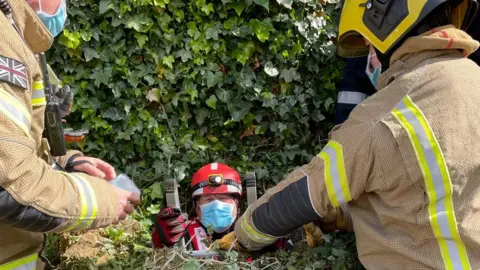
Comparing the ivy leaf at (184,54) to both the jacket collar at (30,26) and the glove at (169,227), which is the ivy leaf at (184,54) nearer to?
the glove at (169,227)

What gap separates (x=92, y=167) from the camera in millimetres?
3301

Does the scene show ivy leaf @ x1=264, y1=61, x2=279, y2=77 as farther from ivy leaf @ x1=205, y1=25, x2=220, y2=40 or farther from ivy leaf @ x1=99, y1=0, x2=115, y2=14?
ivy leaf @ x1=99, y1=0, x2=115, y2=14

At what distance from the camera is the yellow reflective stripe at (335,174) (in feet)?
8.64

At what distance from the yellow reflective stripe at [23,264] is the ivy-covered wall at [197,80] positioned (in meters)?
1.71

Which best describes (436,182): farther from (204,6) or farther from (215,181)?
(204,6)

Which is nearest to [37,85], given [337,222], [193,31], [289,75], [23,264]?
[23,264]

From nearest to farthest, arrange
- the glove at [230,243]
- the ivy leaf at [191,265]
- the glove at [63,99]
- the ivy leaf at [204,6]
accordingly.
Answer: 1. the ivy leaf at [191,265]
2. the glove at [63,99]
3. the glove at [230,243]
4. the ivy leaf at [204,6]

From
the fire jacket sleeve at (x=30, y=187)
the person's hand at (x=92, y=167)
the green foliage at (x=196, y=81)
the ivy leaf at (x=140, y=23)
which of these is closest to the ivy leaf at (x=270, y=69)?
the green foliage at (x=196, y=81)

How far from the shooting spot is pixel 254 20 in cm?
431

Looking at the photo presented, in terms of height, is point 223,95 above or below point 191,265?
above

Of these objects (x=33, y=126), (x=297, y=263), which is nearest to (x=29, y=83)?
(x=33, y=126)

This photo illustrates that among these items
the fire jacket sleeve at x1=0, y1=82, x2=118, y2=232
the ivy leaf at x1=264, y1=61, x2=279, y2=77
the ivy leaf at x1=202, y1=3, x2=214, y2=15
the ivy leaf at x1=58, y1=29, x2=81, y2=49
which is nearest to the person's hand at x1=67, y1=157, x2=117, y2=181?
the fire jacket sleeve at x1=0, y1=82, x2=118, y2=232

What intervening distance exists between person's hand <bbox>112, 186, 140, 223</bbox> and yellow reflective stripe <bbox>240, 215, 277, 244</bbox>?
27.8 inches

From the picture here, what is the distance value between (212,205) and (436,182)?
200cm
